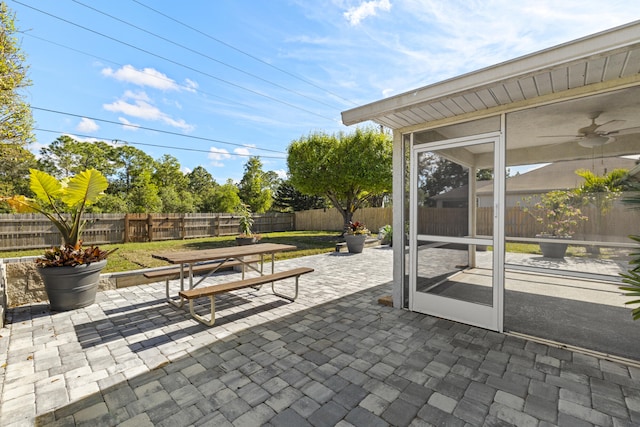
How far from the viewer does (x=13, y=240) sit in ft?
32.9

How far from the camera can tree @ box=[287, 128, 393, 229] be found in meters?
12.2

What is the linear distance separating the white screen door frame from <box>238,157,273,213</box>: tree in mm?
20463

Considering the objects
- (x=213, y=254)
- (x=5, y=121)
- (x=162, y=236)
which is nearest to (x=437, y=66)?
(x=213, y=254)

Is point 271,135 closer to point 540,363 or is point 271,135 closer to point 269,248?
point 269,248

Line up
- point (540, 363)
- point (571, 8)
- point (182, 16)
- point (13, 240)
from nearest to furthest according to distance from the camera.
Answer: point (540, 363) → point (571, 8) → point (13, 240) → point (182, 16)

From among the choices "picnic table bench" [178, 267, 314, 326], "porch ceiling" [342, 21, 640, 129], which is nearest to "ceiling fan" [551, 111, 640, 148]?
"porch ceiling" [342, 21, 640, 129]

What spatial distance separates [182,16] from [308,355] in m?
13.1

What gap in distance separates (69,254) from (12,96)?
530cm

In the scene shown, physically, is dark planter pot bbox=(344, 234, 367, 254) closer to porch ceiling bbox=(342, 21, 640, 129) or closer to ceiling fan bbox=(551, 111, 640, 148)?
ceiling fan bbox=(551, 111, 640, 148)

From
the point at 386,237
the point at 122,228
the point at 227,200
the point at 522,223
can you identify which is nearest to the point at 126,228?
the point at 122,228

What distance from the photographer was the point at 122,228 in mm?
12211

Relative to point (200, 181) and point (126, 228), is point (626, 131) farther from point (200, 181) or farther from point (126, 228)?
point (200, 181)

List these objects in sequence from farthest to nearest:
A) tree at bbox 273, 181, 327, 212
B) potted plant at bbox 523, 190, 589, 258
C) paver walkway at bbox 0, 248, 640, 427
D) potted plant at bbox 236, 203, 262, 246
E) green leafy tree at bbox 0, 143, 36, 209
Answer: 1. tree at bbox 273, 181, 327, 212
2. green leafy tree at bbox 0, 143, 36, 209
3. potted plant at bbox 236, 203, 262, 246
4. potted plant at bbox 523, 190, 589, 258
5. paver walkway at bbox 0, 248, 640, 427

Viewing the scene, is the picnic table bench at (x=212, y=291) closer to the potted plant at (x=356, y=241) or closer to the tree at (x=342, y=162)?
the potted plant at (x=356, y=241)
